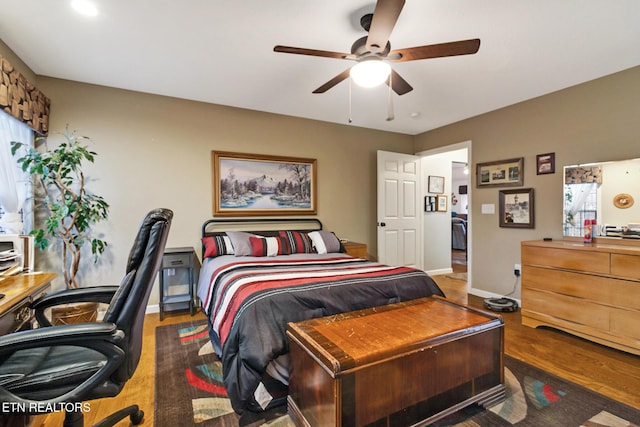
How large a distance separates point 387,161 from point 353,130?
74 centimetres

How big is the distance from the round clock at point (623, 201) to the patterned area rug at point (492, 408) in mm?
1898

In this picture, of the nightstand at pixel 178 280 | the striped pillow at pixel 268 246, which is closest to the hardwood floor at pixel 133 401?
the nightstand at pixel 178 280

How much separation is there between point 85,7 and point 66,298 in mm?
1916

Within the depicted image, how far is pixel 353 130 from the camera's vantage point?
479 cm

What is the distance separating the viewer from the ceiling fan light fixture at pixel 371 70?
6.57 ft

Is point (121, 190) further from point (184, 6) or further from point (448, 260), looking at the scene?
point (448, 260)

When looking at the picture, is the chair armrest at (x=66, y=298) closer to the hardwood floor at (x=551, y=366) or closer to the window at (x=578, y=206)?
the hardwood floor at (x=551, y=366)

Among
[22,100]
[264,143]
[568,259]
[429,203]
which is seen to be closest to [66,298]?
[22,100]

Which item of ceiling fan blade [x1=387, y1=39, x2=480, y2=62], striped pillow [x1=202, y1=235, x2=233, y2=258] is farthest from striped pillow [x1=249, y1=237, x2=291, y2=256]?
ceiling fan blade [x1=387, y1=39, x2=480, y2=62]

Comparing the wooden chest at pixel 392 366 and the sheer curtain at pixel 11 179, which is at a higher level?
the sheer curtain at pixel 11 179

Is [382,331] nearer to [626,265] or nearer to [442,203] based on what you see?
[626,265]

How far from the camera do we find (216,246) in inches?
136

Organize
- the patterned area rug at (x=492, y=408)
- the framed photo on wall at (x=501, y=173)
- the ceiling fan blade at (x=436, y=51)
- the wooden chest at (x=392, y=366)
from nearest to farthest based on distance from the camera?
1. the wooden chest at (x=392, y=366)
2. the patterned area rug at (x=492, y=408)
3. the ceiling fan blade at (x=436, y=51)
4. the framed photo on wall at (x=501, y=173)

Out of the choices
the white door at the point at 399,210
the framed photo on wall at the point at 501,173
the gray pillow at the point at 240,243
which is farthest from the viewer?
the white door at the point at 399,210
